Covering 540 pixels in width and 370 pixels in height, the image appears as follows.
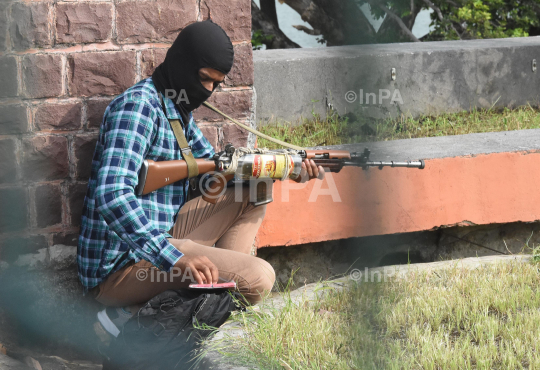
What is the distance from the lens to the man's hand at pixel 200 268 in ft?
6.91

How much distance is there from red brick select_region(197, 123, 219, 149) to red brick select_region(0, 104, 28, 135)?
705mm

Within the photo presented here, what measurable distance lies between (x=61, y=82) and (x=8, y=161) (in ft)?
1.21

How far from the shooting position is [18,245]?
2457 millimetres

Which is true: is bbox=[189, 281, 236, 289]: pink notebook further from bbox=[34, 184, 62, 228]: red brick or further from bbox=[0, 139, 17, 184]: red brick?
bbox=[0, 139, 17, 184]: red brick

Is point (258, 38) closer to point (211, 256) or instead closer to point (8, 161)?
point (8, 161)

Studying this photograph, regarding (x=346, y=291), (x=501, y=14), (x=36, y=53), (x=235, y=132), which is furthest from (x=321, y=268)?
(x=501, y=14)

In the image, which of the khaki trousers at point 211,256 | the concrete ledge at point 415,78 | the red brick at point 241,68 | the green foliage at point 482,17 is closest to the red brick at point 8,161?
the khaki trousers at point 211,256

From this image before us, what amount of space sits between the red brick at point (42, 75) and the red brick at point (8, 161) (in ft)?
0.68

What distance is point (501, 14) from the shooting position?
6840 millimetres

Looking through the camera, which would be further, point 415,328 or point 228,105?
point 228,105

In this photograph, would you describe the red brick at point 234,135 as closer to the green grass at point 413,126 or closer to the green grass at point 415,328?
the green grass at point 415,328

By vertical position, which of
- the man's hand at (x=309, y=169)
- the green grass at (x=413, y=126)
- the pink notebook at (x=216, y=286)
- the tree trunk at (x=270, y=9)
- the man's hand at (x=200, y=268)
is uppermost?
the tree trunk at (x=270, y=9)

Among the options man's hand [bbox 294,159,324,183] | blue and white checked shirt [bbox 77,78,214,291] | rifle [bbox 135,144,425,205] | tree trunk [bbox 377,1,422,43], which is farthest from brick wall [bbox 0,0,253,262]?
tree trunk [bbox 377,1,422,43]

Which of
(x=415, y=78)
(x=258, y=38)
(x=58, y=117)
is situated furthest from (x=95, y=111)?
(x=258, y=38)
